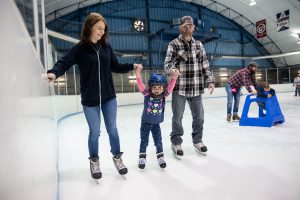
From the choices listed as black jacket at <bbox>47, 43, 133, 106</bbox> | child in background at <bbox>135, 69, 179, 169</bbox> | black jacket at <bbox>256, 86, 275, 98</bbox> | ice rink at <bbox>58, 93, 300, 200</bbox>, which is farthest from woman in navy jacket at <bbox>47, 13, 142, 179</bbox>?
black jacket at <bbox>256, 86, 275, 98</bbox>

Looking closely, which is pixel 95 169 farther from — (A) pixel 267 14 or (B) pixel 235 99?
(A) pixel 267 14

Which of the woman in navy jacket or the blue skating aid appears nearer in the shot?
the woman in navy jacket

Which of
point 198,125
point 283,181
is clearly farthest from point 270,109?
point 283,181

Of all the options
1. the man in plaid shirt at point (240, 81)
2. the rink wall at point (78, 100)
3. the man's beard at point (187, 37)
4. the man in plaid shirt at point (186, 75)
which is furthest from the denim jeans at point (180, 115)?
the rink wall at point (78, 100)

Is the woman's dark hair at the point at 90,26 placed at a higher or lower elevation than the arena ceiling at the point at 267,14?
lower

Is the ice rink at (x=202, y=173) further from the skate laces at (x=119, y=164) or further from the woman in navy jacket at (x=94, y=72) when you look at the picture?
the woman in navy jacket at (x=94, y=72)

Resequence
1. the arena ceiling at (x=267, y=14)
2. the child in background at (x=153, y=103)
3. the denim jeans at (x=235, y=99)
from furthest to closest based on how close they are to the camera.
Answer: the arena ceiling at (x=267, y=14) → the denim jeans at (x=235, y=99) → the child in background at (x=153, y=103)

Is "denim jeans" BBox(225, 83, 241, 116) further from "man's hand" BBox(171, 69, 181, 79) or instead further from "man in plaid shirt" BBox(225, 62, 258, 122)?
"man's hand" BBox(171, 69, 181, 79)

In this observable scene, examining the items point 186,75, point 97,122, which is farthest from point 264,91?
point 97,122

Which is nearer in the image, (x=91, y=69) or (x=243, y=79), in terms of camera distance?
(x=91, y=69)

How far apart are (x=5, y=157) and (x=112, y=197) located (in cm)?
129

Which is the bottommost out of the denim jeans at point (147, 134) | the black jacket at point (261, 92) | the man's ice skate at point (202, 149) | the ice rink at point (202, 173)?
the ice rink at point (202, 173)

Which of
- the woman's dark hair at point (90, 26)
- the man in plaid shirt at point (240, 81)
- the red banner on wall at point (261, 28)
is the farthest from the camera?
the red banner on wall at point (261, 28)

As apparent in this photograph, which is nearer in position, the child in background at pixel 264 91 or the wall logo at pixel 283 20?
the child in background at pixel 264 91
